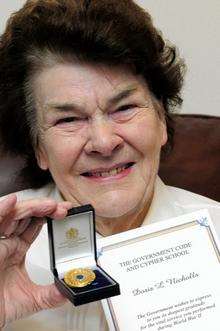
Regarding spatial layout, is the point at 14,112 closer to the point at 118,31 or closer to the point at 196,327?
the point at 118,31

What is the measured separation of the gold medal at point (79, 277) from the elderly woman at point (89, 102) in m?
0.25

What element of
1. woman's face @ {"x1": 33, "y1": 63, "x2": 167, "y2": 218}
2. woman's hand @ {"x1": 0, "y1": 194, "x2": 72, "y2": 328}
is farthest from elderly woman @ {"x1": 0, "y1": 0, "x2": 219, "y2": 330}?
woman's hand @ {"x1": 0, "y1": 194, "x2": 72, "y2": 328}

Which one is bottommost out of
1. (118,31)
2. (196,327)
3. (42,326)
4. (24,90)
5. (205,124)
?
(42,326)

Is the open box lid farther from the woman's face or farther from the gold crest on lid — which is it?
the woman's face

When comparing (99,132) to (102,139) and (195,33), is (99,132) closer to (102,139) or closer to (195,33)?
(102,139)

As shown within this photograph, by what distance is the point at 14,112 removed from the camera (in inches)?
49.9

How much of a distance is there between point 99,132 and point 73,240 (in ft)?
0.90

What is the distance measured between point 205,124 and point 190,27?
0.36 metres

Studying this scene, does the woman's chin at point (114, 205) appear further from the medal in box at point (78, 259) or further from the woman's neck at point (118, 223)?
the medal in box at point (78, 259)

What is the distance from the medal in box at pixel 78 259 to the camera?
0.84 metres

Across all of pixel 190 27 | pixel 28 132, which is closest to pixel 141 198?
pixel 28 132

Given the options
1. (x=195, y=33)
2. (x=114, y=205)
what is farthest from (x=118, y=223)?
(x=195, y=33)

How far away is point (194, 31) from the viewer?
170cm

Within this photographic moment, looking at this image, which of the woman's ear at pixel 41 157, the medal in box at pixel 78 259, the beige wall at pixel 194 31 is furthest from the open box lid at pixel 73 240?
the beige wall at pixel 194 31
